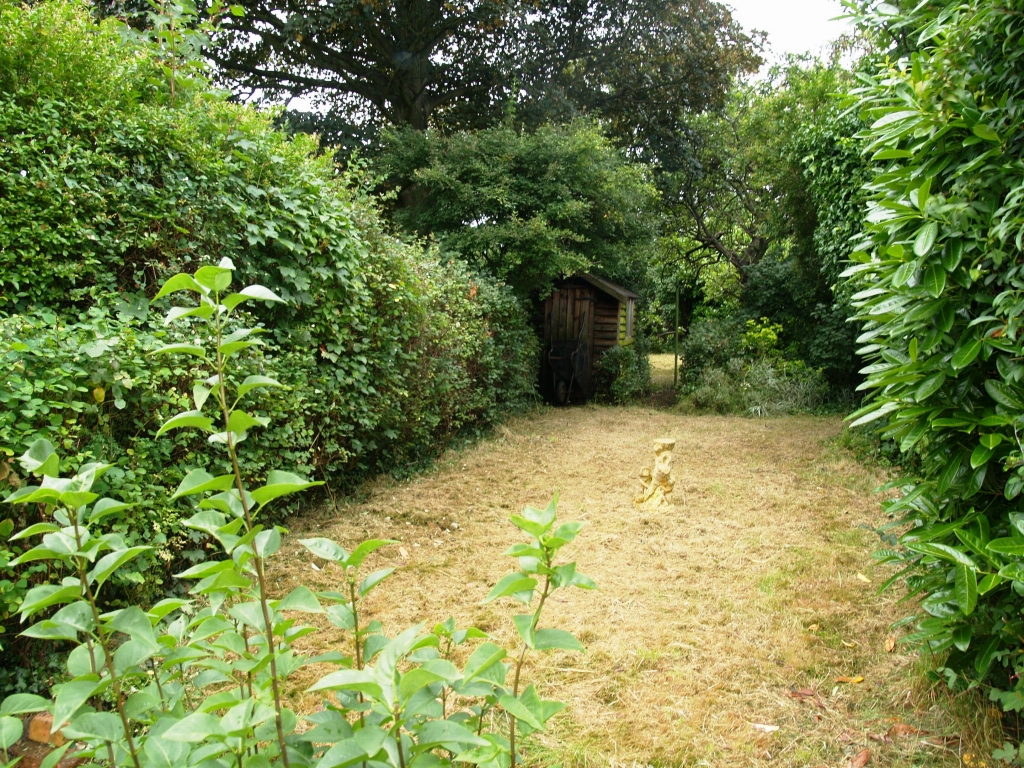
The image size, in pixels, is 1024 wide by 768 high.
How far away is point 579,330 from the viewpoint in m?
11.6

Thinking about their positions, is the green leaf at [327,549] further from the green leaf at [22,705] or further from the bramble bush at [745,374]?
the bramble bush at [745,374]

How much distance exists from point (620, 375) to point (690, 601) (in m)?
8.30

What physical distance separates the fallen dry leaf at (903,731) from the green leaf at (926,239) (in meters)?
1.66

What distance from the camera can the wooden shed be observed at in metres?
11.3

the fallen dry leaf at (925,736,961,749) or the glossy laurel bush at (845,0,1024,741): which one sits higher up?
the glossy laurel bush at (845,0,1024,741)

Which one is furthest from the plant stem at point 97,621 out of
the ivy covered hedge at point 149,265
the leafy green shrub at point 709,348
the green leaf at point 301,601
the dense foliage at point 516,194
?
the leafy green shrub at point 709,348

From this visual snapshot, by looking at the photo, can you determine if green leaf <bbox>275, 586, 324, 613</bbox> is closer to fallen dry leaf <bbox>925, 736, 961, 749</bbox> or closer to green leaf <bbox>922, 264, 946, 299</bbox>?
green leaf <bbox>922, 264, 946, 299</bbox>

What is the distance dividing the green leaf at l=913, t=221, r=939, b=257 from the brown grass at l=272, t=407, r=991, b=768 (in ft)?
5.13

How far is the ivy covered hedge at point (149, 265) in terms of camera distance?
270 cm

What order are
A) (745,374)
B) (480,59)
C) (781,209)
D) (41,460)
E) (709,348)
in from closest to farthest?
(41,460) < (781,209) < (745,374) < (480,59) < (709,348)

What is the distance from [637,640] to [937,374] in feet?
5.88

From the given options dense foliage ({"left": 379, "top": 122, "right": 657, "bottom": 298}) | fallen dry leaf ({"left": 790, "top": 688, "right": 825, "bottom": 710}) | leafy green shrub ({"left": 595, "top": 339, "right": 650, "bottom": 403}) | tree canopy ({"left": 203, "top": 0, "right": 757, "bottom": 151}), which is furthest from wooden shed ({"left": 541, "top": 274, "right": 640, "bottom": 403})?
fallen dry leaf ({"left": 790, "top": 688, "right": 825, "bottom": 710})

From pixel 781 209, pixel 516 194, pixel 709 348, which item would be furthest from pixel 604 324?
pixel 781 209

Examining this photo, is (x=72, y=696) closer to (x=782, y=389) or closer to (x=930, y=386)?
(x=930, y=386)
